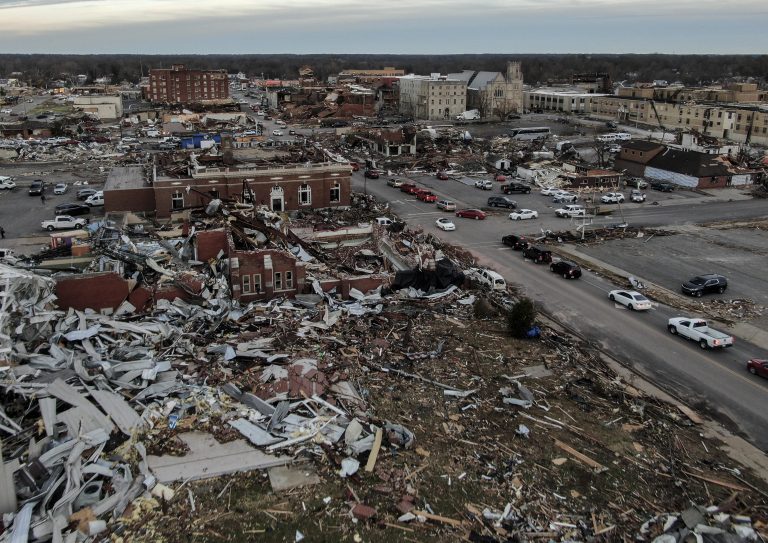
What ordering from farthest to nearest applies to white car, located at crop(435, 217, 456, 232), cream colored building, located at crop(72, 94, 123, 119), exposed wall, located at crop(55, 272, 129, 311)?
cream colored building, located at crop(72, 94, 123, 119)
white car, located at crop(435, 217, 456, 232)
exposed wall, located at crop(55, 272, 129, 311)

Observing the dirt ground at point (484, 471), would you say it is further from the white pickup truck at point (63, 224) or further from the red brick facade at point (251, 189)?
the white pickup truck at point (63, 224)

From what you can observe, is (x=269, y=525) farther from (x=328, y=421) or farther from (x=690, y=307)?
(x=690, y=307)

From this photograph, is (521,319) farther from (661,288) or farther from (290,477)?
(290,477)

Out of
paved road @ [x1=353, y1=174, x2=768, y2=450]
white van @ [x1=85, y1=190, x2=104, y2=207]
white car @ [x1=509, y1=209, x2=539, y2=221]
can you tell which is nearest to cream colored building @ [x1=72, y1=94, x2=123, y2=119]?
white van @ [x1=85, y1=190, x2=104, y2=207]

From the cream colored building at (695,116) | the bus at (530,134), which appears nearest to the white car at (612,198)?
the bus at (530,134)

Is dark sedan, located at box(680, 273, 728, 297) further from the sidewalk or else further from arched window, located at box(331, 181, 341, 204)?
arched window, located at box(331, 181, 341, 204)

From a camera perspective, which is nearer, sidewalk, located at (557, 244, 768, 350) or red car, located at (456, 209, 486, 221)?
sidewalk, located at (557, 244, 768, 350)
